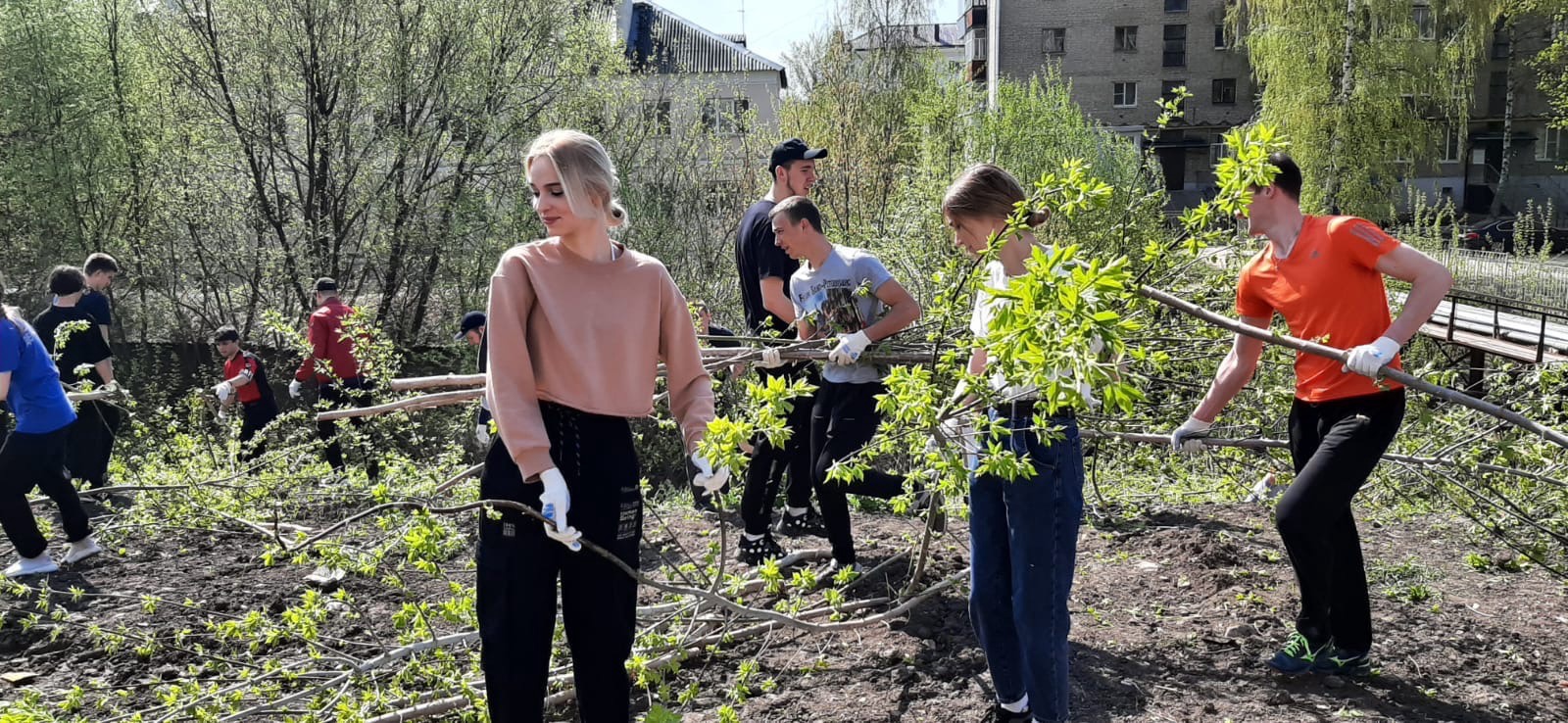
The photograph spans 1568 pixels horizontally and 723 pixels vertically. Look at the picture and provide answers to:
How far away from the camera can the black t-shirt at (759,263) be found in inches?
192

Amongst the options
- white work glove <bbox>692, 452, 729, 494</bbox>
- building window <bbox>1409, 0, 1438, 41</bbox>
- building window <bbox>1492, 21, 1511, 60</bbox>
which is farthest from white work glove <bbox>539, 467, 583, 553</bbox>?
building window <bbox>1492, 21, 1511, 60</bbox>

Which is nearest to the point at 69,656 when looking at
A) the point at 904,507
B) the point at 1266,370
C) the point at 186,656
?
the point at 186,656

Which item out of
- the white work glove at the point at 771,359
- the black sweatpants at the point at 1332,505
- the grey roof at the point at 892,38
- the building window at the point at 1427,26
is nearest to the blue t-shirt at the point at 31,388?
the white work glove at the point at 771,359

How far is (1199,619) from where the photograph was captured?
401 cm

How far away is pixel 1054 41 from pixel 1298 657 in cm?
4373

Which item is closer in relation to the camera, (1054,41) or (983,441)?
(983,441)

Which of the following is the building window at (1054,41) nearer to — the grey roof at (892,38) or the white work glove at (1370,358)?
the grey roof at (892,38)

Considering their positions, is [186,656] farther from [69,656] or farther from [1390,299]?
[1390,299]

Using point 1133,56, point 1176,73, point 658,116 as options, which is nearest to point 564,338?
point 658,116

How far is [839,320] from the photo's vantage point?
4.31m

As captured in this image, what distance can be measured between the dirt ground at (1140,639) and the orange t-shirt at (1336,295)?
40.1 inches

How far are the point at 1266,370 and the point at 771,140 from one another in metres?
15.5

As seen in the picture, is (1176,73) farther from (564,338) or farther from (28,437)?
(564,338)

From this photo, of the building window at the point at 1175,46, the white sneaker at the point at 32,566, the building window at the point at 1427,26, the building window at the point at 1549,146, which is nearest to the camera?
the white sneaker at the point at 32,566
